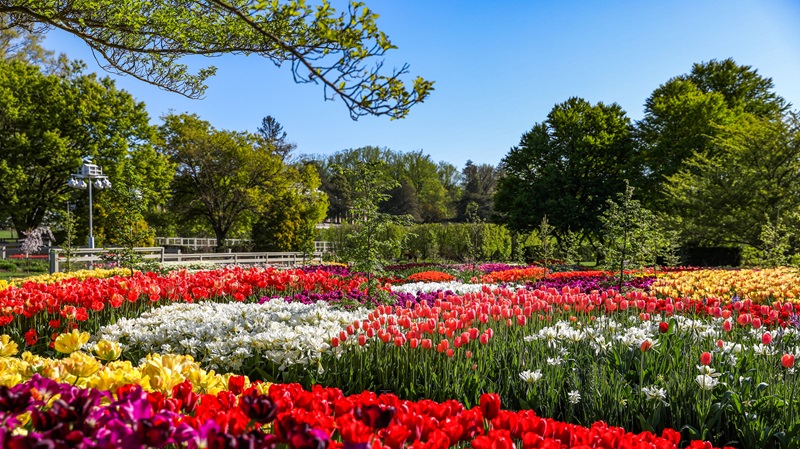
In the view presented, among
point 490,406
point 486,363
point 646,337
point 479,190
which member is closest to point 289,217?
point 486,363

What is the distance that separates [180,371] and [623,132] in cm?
3104

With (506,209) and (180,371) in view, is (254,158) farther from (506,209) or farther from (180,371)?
(180,371)

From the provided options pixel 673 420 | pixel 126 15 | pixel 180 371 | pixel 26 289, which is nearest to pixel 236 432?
pixel 180 371

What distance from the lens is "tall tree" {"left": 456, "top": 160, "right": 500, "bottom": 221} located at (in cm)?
6128

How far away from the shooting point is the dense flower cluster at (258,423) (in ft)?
4.05

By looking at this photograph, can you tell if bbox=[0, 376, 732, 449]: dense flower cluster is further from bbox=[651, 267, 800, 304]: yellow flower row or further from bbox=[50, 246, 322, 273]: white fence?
bbox=[50, 246, 322, 273]: white fence

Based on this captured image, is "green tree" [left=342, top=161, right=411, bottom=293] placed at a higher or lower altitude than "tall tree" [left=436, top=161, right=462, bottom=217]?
lower

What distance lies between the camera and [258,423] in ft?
5.40

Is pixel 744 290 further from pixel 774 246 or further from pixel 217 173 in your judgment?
pixel 217 173

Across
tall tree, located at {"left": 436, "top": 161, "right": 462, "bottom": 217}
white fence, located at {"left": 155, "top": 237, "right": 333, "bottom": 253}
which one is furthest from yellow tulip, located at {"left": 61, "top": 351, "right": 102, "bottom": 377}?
tall tree, located at {"left": 436, "top": 161, "right": 462, "bottom": 217}

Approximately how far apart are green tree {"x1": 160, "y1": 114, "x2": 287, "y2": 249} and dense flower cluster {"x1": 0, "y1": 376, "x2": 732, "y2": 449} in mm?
32100

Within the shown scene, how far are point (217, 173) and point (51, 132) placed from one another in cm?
941

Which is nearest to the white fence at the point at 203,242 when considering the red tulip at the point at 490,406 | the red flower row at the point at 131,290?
the red flower row at the point at 131,290

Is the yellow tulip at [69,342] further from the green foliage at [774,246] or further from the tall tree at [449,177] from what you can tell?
the tall tree at [449,177]
